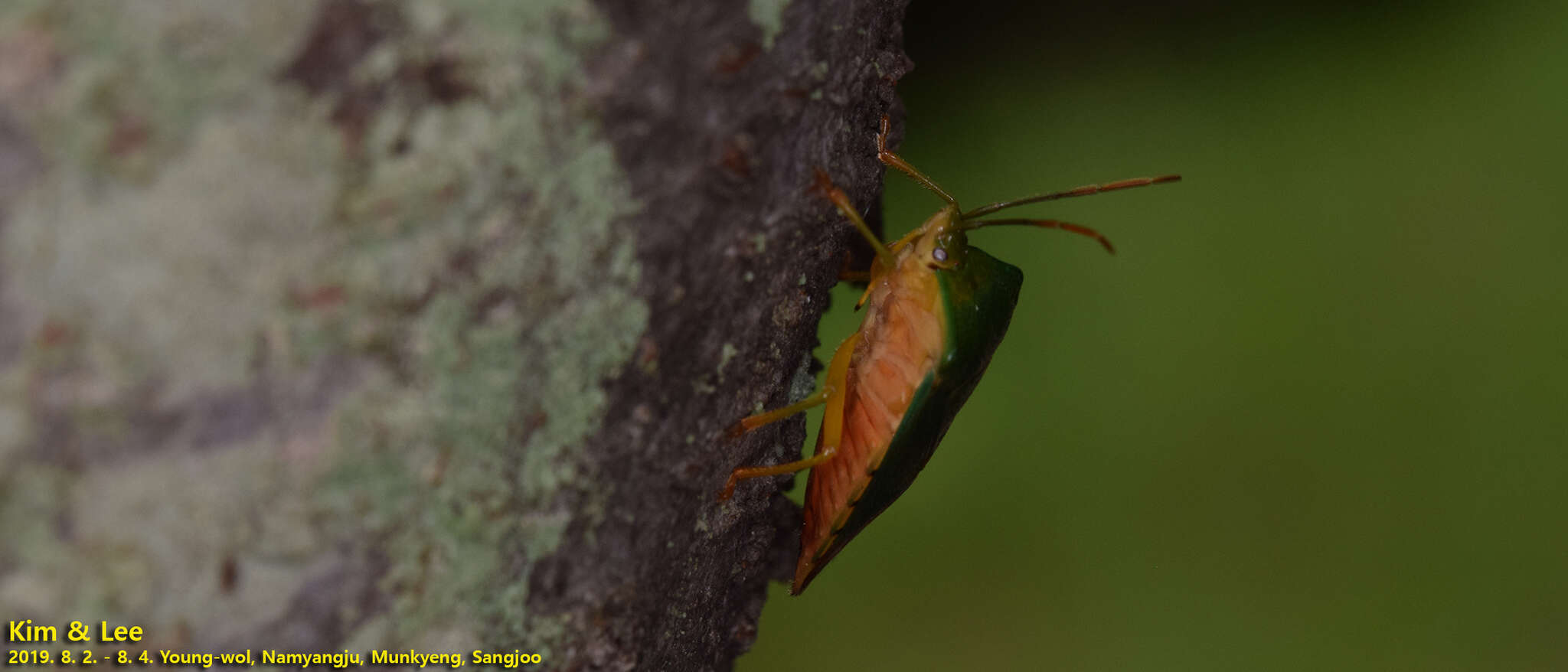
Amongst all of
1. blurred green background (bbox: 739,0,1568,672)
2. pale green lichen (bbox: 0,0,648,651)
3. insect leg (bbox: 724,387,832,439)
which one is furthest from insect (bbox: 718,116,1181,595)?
blurred green background (bbox: 739,0,1568,672)

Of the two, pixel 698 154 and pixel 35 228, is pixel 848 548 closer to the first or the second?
pixel 698 154

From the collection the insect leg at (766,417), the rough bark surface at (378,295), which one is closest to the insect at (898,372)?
the insect leg at (766,417)

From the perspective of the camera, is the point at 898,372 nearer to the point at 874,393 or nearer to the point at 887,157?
the point at 874,393

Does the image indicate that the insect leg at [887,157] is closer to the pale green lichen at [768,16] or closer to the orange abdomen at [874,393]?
the orange abdomen at [874,393]

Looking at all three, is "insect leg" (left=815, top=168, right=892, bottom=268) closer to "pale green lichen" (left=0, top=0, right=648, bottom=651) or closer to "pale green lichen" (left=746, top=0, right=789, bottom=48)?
"pale green lichen" (left=746, top=0, right=789, bottom=48)

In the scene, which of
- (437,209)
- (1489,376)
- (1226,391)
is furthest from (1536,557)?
(437,209)

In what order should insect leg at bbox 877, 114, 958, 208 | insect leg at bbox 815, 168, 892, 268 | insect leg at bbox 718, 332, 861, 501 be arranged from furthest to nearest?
insect leg at bbox 718, 332, 861, 501
insect leg at bbox 877, 114, 958, 208
insect leg at bbox 815, 168, 892, 268

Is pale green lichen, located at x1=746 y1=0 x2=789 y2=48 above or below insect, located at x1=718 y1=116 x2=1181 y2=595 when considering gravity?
above
